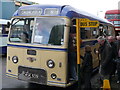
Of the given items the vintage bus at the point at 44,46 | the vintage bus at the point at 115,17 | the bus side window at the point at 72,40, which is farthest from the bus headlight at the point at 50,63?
the vintage bus at the point at 115,17

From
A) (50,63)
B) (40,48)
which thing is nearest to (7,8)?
(40,48)

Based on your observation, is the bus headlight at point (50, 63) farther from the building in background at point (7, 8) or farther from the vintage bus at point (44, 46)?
the building in background at point (7, 8)

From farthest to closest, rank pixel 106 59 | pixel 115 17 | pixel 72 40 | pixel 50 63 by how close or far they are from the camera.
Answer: pixel 115 17, pixel 72 40, pixel 50 63, pixel 106 59

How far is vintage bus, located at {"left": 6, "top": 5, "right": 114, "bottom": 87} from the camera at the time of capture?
5832 mm

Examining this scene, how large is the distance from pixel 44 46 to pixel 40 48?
14cm

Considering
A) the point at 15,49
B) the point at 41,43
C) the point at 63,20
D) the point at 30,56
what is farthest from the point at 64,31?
the point at 15,49

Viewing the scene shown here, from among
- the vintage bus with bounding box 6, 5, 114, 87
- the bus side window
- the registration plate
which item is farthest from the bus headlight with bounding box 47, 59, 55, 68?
the bus side window

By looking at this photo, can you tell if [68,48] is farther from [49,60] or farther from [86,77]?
[86,77]

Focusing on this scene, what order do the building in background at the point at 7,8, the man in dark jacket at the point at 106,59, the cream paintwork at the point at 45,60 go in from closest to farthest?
the man in dark jacket at the point at 106,59 → the cream paintwork at the point at 45,60 → the building in background at the point at 7,8

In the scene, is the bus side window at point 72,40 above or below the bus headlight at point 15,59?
above

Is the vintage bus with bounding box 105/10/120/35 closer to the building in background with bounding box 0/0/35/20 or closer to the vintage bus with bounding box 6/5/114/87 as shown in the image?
the building in background with bounding box 0/0/35/20

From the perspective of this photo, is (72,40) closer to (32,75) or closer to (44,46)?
(44,46)

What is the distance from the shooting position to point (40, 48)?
5.99 meters

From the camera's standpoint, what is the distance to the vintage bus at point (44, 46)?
5832mm
